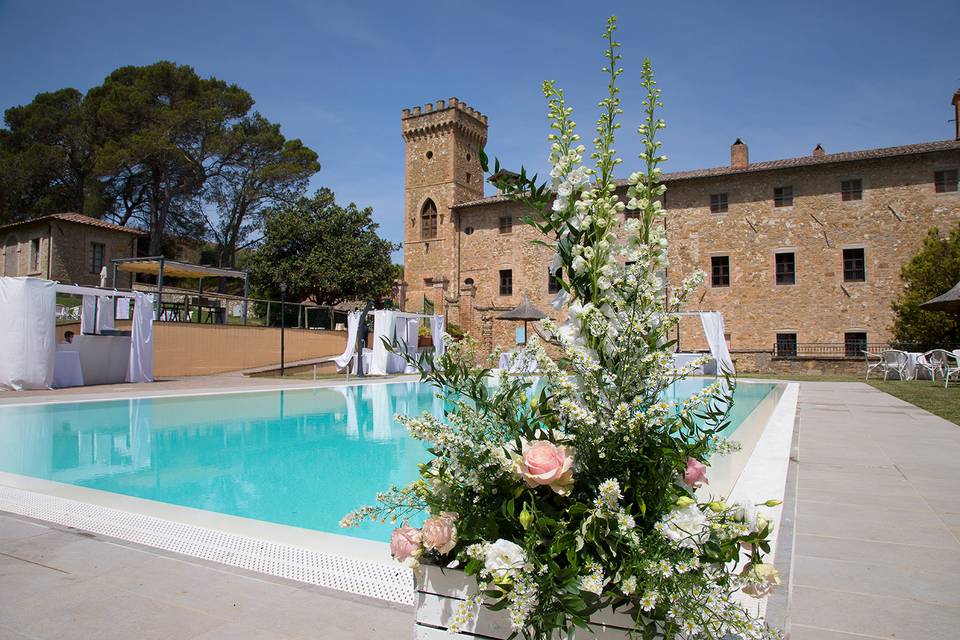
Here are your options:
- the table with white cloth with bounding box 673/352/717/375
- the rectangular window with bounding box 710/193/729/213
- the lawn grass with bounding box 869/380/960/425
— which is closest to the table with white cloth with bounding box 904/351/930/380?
the lawn grass with bounding box 869/380/960/425

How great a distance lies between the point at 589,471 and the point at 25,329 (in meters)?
12.4

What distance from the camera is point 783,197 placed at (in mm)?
22609

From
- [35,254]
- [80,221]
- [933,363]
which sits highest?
[80,221]

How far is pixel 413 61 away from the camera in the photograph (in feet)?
31.1

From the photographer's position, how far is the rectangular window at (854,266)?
21328mm

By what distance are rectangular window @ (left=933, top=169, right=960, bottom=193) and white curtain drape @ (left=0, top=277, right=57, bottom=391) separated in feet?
82.5

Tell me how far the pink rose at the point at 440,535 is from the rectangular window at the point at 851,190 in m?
24.7

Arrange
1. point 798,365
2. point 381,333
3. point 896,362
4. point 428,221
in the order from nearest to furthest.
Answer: point 896,362
point 381,333
point 798,365
point 428,221

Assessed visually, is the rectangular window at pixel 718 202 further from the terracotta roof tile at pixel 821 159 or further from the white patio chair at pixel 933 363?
the white patio chair at pixel 933 363

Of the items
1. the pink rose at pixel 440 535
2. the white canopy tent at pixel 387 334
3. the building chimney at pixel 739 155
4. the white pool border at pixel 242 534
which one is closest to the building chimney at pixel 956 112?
the building chimney at pixel 739 155

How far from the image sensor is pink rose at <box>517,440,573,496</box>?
111 centimetres

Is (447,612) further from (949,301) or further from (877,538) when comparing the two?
(949,301)

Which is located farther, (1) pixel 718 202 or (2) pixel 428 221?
(2) pixel 428 221

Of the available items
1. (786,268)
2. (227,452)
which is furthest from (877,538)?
(786,268)
